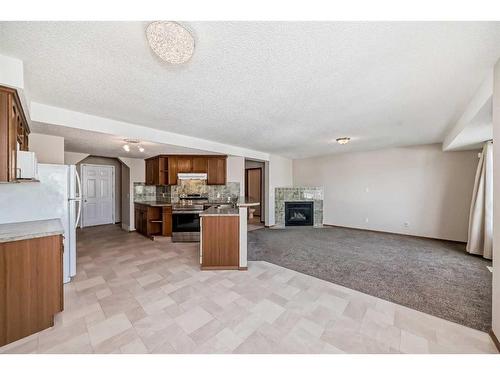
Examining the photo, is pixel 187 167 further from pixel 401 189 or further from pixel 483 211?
pixel 483 211

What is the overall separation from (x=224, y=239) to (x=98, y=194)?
18.7ft

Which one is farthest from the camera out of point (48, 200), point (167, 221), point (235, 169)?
point (235, 169)

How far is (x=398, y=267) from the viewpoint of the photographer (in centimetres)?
312

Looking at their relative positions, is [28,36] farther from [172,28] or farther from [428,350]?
[428,350]

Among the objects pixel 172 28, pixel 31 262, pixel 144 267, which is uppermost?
pixel 172 28

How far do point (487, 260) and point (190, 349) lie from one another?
201 inches

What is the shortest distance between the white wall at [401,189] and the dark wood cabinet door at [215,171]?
342 centimetres

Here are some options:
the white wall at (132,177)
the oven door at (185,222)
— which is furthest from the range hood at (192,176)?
the white wall at (132,177)

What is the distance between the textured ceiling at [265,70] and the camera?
50.7 inches

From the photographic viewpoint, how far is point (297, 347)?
60.3 inches

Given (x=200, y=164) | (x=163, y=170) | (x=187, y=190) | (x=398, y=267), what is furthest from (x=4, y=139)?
(x=398, y=267)

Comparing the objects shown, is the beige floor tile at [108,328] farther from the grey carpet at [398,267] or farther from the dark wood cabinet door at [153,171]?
the dark wood cabinet door at [153,171]
